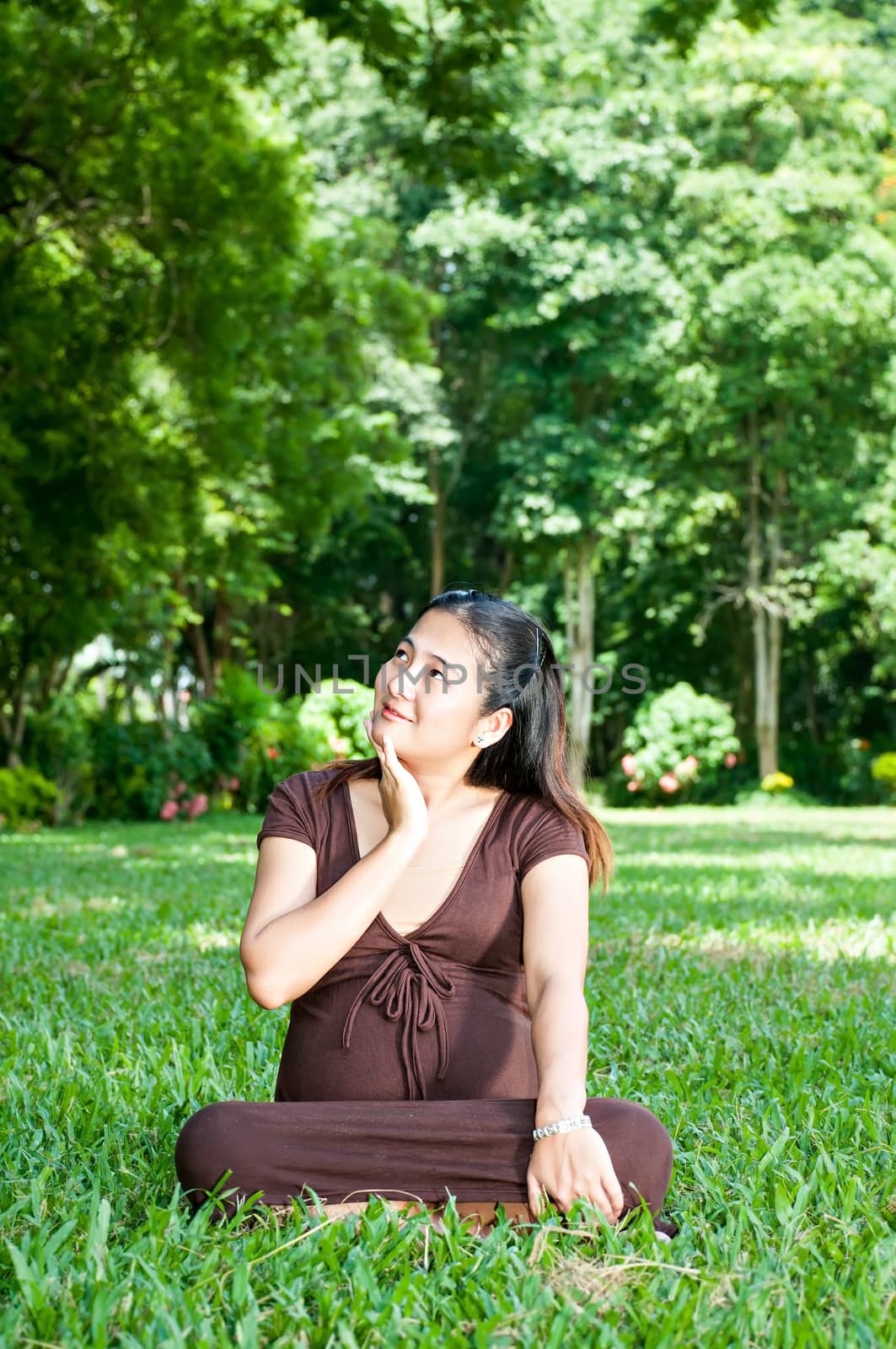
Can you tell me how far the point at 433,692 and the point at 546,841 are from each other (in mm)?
352

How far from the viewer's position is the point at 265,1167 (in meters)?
2.22

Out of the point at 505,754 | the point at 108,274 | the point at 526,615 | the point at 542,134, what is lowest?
the point at 505,754

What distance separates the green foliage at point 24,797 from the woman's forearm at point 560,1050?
11.6 m

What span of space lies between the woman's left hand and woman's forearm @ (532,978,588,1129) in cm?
4

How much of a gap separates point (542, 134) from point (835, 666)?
11191 mm

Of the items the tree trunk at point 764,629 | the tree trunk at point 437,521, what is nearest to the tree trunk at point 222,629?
the tree trunk at point 437,521

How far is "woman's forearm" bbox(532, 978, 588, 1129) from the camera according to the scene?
2162mm

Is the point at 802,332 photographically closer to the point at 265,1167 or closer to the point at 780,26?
the point at 780,26

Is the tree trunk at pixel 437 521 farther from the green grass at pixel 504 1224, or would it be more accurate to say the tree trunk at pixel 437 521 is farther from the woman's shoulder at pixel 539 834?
the woman's shoulder at pixel 539 834

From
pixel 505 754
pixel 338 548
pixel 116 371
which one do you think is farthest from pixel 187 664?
pixel 505 754

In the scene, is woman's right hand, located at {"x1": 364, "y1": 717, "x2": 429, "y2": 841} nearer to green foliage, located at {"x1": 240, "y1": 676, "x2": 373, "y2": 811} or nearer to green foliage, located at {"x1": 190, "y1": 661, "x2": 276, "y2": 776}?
green foliage, located at {"x1": 240, "y1": 676, "x2": 373, "y2": 811}

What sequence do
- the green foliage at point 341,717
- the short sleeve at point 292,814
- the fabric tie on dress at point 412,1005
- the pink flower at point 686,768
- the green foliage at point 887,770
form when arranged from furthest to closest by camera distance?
the pink flower at point 686,768 → the green foliage at point 887,770 → the green foliage at point 341,717 → the short sleeve at point 292,814 → the fabric tie on dress at point 412,1005

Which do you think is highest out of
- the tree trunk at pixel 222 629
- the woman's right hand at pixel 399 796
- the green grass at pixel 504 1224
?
Result: the tree trunk at pixel 222 629

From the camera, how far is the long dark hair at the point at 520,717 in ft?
8.50
